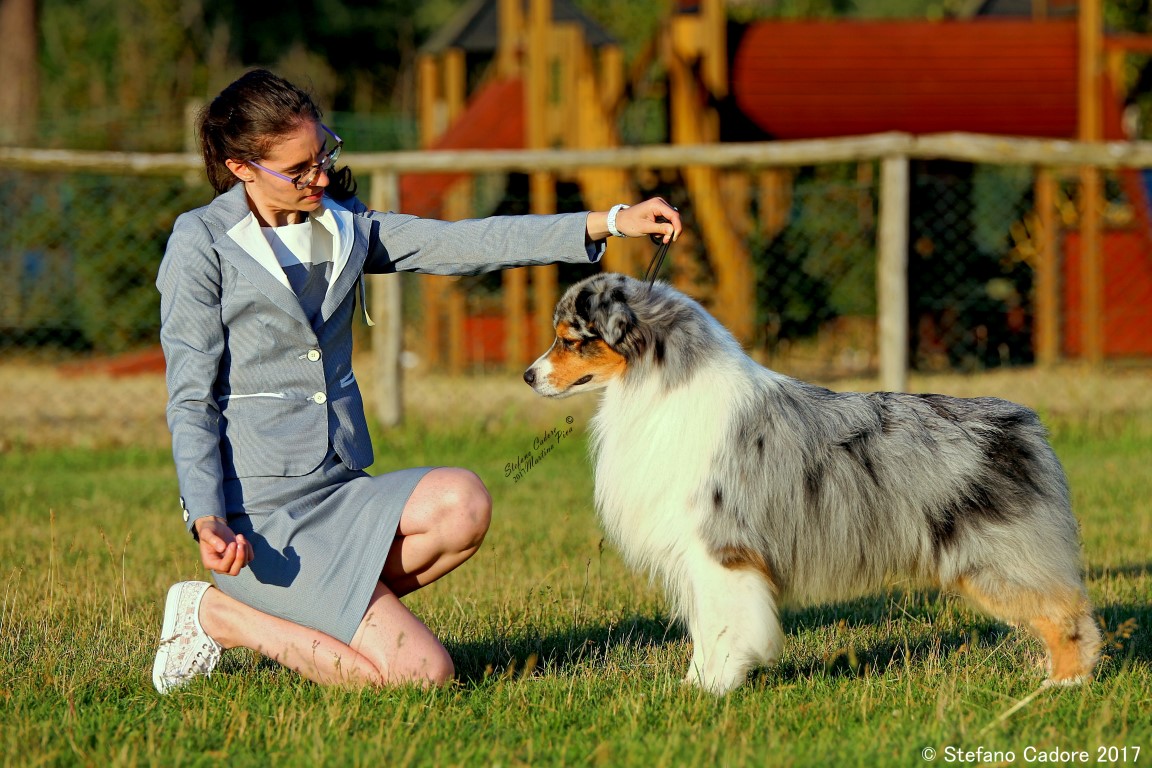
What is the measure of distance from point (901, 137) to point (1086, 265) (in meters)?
3.30

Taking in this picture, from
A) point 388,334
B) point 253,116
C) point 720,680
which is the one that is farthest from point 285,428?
point 388,334

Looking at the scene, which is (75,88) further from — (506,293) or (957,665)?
(957,665)

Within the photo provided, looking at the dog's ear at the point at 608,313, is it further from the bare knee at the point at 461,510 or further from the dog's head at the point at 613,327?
the bare knee at the point at 461,510

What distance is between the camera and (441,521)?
3719 millimetres

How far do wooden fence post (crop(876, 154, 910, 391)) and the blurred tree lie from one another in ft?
42.6

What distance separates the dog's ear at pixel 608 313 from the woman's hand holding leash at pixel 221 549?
50.1 inches

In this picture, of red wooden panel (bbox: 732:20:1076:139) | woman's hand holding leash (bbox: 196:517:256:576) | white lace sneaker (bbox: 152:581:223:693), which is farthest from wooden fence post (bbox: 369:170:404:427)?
woman's hand holding leash (bbox: 196:517:256:576)

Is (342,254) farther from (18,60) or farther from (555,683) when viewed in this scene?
(18,60)

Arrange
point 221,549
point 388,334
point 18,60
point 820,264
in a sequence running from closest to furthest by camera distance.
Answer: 1. point 221,549
2. point 388,334
3. point 820,264
4. point 18,60

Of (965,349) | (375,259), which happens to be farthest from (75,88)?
(375,259)

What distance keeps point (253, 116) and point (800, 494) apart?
6.38 ft

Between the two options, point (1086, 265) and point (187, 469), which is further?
point (1086, 265)

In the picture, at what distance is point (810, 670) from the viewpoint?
4035mm

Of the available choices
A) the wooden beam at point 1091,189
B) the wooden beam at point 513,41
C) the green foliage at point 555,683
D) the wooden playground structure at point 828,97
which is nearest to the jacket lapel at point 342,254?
the green foliage at point 555,683
